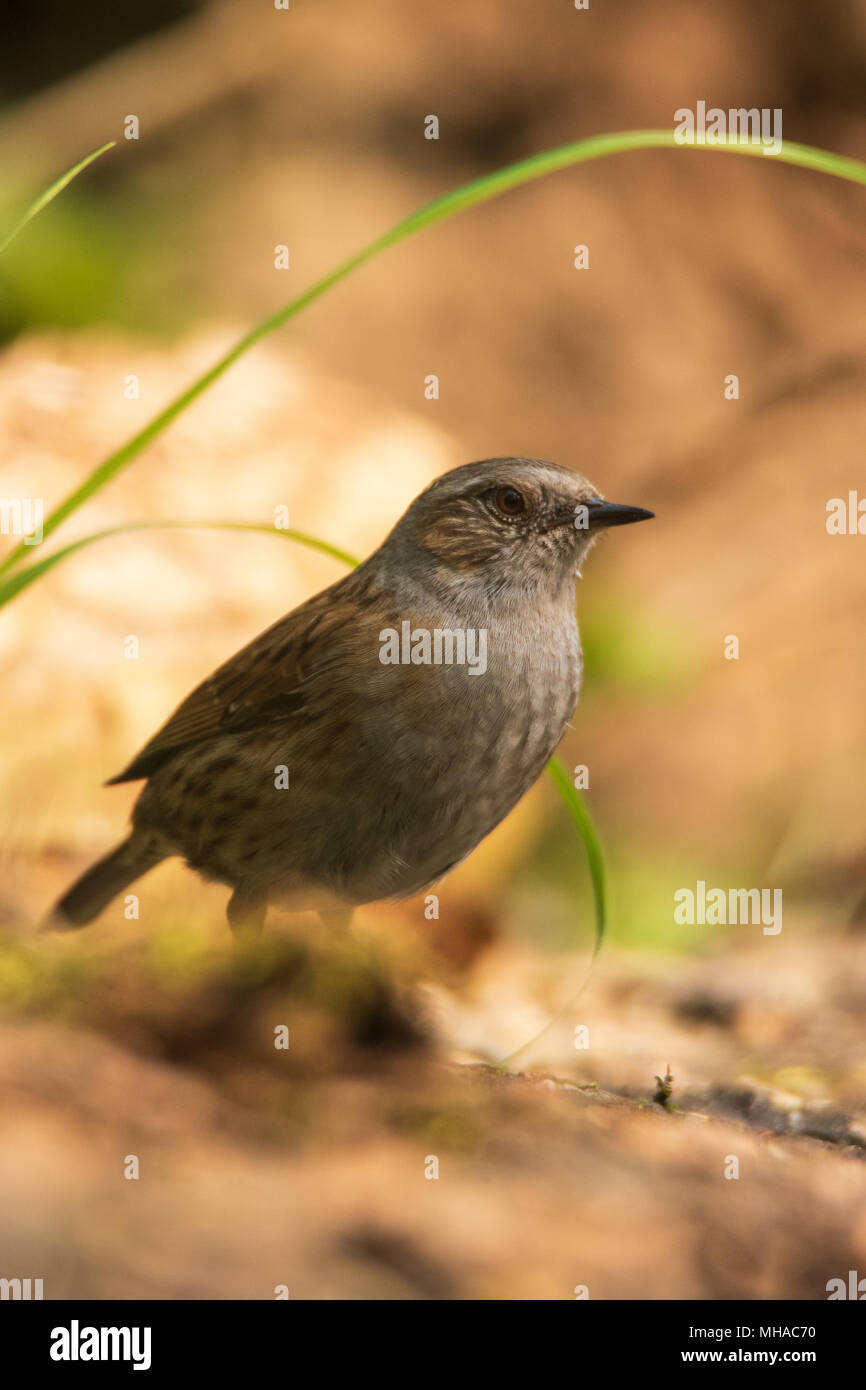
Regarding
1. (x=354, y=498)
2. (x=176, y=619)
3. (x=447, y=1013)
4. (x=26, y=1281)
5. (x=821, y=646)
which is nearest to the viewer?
(x=26, y=1281)

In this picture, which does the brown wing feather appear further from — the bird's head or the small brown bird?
the bird's head

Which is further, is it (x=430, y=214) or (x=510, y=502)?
(x=510, y=502)

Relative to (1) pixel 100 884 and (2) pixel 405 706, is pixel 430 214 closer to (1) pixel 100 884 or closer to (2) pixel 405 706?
(2) pixel 405 706

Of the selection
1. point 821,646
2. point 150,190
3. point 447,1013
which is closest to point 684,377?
point 821,646

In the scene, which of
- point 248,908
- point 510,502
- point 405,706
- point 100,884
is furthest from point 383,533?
point 405,706

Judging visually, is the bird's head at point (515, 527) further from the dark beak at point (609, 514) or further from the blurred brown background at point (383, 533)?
the blurred brown background at point (383, 533)

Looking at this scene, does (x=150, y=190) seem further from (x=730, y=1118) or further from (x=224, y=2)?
(x=730, y=1118)

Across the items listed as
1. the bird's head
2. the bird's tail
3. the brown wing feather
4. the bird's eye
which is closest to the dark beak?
the bird's head
